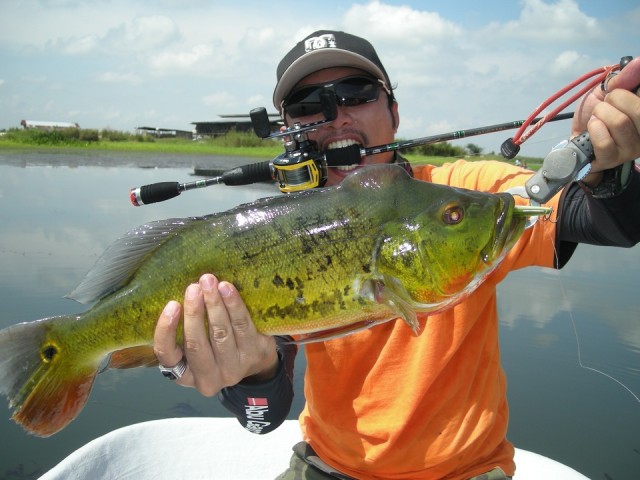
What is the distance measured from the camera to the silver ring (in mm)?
2389

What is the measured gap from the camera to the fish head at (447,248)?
198 cm

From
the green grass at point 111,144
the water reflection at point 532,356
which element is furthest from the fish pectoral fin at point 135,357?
the green grass at point 111,144

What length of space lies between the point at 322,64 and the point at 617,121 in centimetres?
221

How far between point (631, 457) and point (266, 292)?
4930 mm

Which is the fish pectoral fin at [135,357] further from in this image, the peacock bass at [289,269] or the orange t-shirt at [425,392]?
the orange t-shirt at [425,392]

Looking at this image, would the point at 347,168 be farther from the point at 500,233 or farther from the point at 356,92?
the point at 500,233

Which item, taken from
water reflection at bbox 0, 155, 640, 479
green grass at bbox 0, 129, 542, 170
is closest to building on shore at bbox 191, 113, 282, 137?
green grass at bbox 0, 129, 542, 170

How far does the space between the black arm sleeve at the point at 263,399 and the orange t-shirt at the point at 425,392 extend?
0.27 meters

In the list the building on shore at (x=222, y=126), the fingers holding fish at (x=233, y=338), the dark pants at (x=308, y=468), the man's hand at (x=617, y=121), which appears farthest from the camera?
the building on shore at (x=222, y=126)

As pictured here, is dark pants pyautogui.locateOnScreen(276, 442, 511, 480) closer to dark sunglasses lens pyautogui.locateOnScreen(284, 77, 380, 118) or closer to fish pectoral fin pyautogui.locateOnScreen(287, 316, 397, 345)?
fish pectoral fin pyautogui.locateOnScreen(287, 316, 397, 345)

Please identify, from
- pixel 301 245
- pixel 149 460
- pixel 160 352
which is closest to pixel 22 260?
pixel 149 460

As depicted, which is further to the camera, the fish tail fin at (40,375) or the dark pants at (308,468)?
the dark pants at (308,468)

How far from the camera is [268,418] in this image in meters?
2.87

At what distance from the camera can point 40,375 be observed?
7.38 ft
